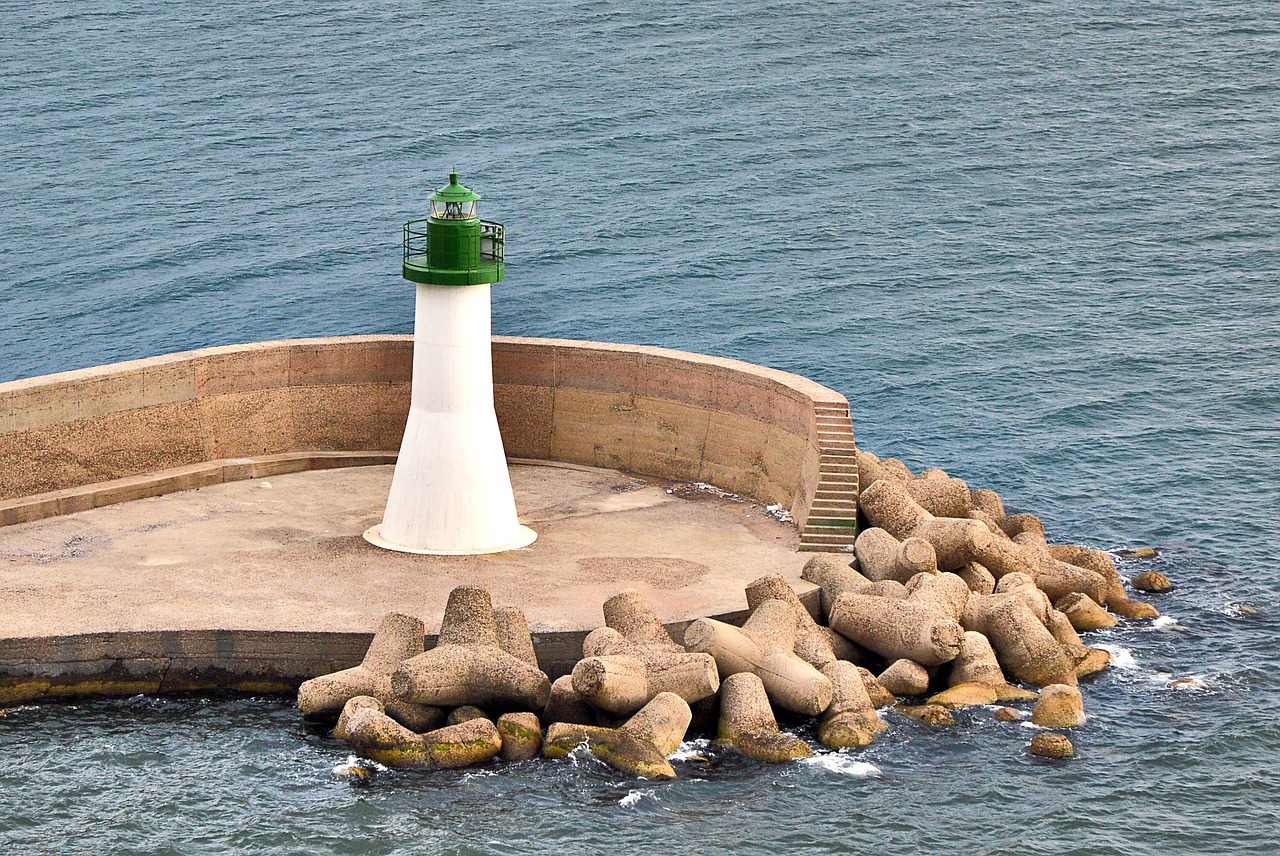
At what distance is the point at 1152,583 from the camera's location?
27141mm

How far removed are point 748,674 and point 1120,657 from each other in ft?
20.6

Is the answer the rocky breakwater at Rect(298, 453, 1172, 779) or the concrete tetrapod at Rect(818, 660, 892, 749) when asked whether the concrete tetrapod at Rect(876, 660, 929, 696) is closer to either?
the rocky breakwater at Rect(298, 453, 1172, 779)

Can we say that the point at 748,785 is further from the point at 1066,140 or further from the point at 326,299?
the point at 1066,140

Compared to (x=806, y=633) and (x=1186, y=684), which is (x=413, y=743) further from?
(x=1186, y=684)

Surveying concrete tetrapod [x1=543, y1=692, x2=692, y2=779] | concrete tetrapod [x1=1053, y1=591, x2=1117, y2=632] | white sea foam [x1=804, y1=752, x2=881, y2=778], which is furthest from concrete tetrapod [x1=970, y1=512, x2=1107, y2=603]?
concrete tetrapod [x1=543, y1=692, x2=692, y2=779]

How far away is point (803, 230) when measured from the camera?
50812 mm

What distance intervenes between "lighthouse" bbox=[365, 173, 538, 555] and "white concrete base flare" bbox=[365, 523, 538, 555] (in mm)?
14

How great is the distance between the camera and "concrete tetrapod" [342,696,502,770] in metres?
19.3

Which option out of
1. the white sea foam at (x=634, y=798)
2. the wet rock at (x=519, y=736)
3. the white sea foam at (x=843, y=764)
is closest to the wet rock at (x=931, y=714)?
the white sea foam at (x=843, y=764)

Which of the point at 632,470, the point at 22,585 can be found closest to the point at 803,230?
the point at 632,470

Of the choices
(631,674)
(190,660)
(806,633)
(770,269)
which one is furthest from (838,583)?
(770,269)

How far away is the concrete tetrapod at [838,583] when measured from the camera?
2261 cm

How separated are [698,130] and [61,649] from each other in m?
41.1

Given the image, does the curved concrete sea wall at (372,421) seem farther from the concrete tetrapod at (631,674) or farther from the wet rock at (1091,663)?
the wet rock at (1091,663)
